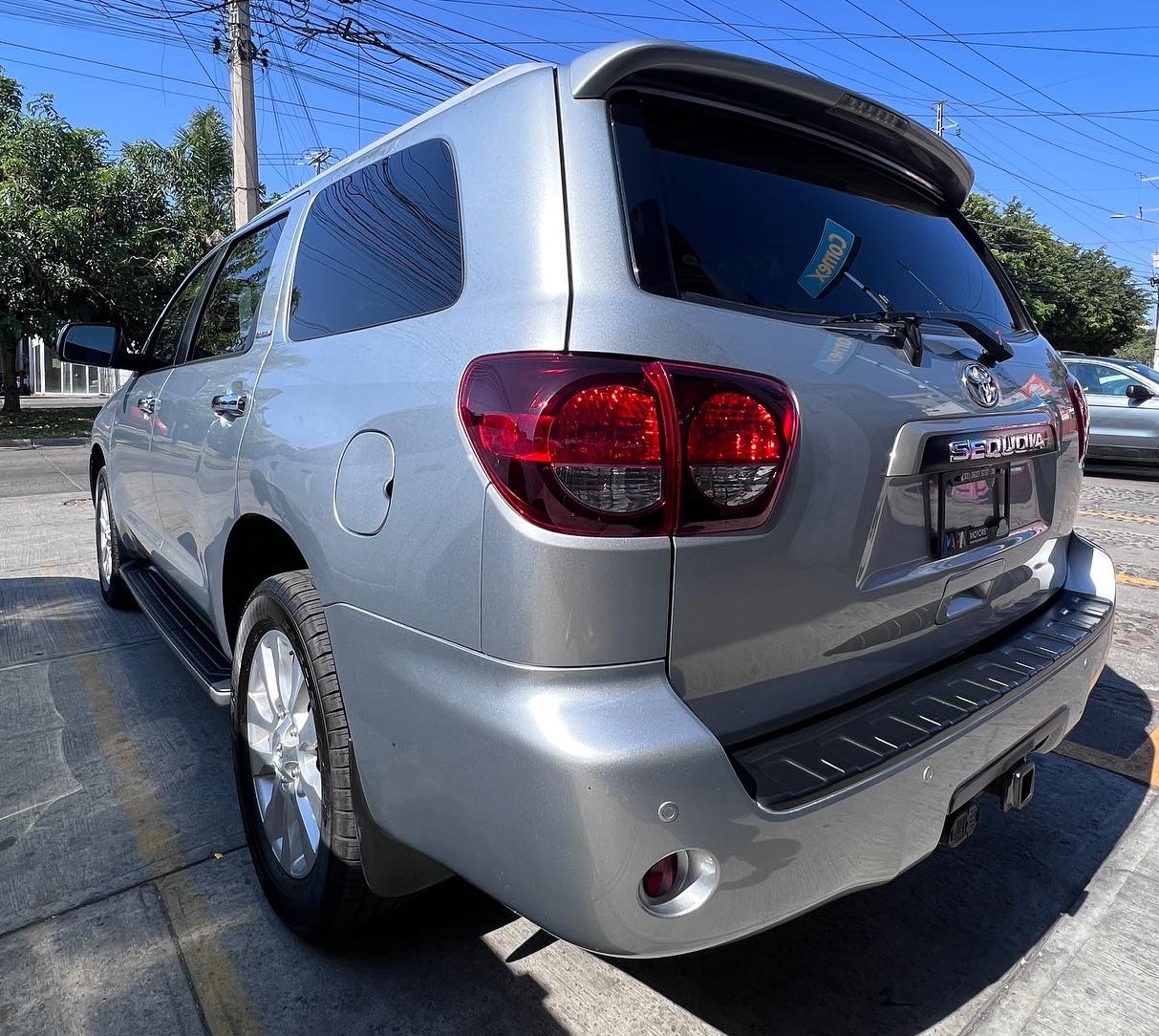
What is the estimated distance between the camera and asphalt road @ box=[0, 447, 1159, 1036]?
6.55 ft

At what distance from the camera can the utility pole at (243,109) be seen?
12916mm

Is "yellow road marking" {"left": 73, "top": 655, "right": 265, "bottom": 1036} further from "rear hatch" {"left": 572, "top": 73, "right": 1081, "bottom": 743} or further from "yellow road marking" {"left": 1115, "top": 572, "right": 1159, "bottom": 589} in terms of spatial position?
"yellow road marking" {"left": 1115, "top": 572, "right": 1159, "bottom": 589}

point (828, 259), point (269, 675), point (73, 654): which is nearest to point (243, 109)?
point (73, 654)

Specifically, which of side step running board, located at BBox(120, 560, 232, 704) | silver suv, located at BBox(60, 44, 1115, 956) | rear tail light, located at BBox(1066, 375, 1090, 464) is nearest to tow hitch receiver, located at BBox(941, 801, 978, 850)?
silver suv, located at BBox(60, 44, 1115, 956)

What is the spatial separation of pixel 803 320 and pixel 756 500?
0.42 meters

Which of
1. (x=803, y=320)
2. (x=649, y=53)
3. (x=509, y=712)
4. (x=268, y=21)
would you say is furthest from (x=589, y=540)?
(x=268, y=21)

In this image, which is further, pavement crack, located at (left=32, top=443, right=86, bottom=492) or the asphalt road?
pavement crack, located at (left=32, top=443, right=86, bottom=492)

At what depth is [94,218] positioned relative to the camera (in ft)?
63.5

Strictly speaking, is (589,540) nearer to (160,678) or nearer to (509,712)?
(509,712)

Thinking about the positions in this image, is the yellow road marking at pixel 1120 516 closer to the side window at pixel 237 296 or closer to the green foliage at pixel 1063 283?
the side window at pixel 237 296

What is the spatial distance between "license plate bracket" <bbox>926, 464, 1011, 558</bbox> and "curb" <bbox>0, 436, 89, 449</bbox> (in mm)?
17120

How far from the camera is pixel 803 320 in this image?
176cm

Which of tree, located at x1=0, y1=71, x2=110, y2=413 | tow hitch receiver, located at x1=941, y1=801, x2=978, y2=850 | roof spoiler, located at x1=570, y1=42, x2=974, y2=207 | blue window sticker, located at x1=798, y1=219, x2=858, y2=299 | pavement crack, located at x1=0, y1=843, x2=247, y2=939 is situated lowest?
pavement crack, located at x1=0, y1=843, x2=247, y2=939

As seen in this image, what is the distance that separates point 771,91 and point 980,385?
0.80m
